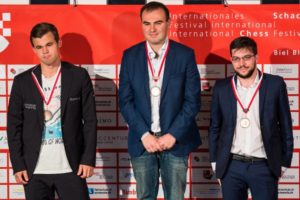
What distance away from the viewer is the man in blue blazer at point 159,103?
8.79ft

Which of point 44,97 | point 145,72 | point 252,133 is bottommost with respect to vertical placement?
point 252,133

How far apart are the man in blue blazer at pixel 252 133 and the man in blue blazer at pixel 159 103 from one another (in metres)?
0.20

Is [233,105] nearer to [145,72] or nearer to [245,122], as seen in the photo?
[245,122]

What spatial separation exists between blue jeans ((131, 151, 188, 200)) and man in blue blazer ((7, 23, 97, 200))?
27cm

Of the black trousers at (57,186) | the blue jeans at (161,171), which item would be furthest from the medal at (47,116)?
the blue jeans at (161,171)

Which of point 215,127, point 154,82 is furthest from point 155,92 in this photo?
point 215,127

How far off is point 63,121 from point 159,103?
52 centimetres

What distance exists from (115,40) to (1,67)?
0.78 m

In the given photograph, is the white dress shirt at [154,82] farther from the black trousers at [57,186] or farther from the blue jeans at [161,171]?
the black trousers at [57,186]

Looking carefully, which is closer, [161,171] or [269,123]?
[269,123]

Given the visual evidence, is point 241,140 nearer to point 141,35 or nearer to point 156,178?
point 156,178

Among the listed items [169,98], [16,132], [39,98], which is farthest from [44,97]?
[169,98]

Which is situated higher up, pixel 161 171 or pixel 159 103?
pixel 159 103

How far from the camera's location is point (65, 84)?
2.71 m
